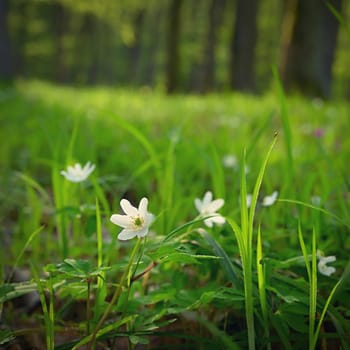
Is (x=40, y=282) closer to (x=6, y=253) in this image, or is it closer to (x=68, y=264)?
(x=68, y=264)

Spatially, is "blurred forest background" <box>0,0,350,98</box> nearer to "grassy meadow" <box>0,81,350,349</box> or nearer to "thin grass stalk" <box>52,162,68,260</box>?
"grassy meadow" <box>0,81,350,349</box>

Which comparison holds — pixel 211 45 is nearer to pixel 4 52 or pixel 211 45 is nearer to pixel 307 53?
pixel 4 52

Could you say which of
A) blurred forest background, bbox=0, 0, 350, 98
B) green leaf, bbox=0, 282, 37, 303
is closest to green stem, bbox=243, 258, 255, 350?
green leaf, bbox=0, 282, 37, 303

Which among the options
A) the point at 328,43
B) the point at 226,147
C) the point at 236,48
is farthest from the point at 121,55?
the point at 226,147

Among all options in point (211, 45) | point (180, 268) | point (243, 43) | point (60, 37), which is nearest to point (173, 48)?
point (243, 43)

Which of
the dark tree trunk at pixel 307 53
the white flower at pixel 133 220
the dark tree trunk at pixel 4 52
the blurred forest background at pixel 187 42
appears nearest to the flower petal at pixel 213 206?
the white flower at pixel 133 220

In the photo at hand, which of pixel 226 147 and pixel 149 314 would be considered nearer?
pixel 149 314
